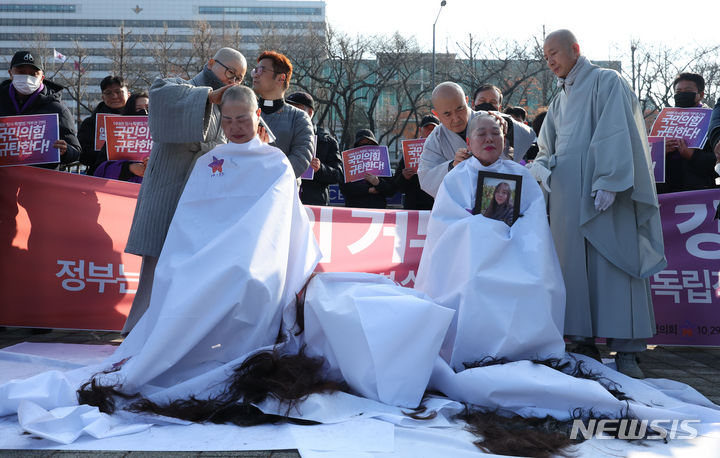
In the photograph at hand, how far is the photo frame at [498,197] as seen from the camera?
3.78 meters

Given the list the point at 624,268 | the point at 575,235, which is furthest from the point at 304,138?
the point at 624,268

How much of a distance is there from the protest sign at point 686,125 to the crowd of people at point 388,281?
48.9 inches

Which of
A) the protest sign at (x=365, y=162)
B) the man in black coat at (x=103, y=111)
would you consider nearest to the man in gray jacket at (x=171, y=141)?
the man in black coat at (x=103, y=111)

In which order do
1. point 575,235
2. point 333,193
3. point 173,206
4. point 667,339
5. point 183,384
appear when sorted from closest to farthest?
1. point 183,384
2. point 173,206
3. point 575,235
4. point 667,339
5. point 333,193

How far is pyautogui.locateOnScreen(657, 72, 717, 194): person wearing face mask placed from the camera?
578 cm

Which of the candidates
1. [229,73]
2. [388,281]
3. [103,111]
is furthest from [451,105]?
[103,111]

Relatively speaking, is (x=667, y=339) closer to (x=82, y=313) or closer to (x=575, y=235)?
(x=575, y=235)

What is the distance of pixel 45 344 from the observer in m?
4.63

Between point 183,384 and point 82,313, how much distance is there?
2565 mm

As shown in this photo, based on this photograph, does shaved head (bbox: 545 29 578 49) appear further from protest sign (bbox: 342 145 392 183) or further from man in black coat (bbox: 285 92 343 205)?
protest sign (bbox: 342 145 392 183)

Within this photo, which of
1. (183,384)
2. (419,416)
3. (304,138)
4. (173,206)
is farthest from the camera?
(304,138)

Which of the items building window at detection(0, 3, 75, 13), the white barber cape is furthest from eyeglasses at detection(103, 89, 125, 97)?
building window at detection(0, 3, 75, 13)

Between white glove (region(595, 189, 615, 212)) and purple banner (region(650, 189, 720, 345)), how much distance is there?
1430mm

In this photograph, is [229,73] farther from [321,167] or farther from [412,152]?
[412,152]
